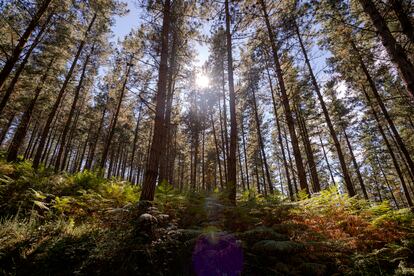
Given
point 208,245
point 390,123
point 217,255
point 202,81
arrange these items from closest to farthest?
point 217,255 < point 208,245 < point 390,123 < point 202,81

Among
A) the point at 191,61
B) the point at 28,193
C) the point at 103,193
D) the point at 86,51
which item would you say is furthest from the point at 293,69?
the point at 86,51

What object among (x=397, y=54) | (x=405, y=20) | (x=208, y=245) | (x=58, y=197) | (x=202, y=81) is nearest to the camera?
(x=208, y=245)

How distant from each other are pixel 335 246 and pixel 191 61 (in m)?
13.6

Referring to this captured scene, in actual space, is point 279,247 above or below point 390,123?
below

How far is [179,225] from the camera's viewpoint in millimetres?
5688

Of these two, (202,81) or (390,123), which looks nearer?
(390,123)

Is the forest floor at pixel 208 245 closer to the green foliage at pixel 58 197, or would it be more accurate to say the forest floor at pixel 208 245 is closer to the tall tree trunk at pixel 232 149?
the green foliage at pixel 58 197

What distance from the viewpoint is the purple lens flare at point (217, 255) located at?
383 cm

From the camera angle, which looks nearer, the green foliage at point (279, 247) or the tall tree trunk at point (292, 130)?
the green foliage at point (279, 247)

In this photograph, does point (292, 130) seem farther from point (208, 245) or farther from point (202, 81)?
point (202, 81)

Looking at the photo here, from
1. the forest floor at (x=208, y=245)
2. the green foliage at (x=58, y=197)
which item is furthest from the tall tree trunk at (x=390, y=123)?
the green foliage at (x=58, y=197)

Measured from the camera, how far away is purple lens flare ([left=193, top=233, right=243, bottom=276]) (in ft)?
12.6

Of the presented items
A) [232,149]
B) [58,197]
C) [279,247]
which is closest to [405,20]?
[232,149]

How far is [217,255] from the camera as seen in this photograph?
3.94 meters
